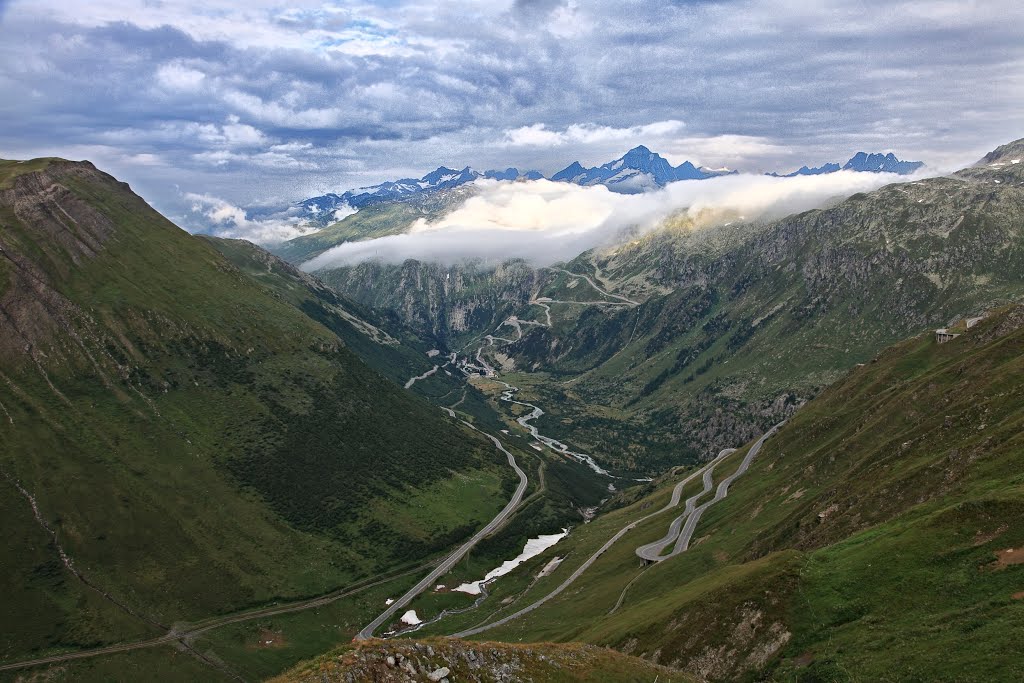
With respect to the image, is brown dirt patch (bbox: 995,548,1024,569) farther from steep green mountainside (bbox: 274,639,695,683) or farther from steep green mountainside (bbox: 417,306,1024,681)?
steep green mountainside (bbox: 274,639,695,683)

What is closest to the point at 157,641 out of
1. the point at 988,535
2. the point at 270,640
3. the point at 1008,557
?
the point at 270,640

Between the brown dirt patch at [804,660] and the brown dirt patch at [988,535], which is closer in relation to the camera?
the brown dirt patch at [804,660]

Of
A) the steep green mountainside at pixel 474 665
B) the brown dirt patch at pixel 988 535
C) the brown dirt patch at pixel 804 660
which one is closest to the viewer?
the steep green mountainside at pixel 474 665

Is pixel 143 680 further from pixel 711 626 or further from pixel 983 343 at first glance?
pixel 983 343

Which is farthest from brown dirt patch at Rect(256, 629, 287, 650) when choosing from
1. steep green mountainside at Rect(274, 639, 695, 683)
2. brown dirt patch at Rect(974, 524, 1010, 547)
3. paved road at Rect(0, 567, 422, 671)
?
brown dirt patch at Rect(974, 524, 1010, 547)

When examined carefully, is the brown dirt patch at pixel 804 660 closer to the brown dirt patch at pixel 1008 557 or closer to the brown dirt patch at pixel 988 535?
the brown dirt patch at pixel 1008 557

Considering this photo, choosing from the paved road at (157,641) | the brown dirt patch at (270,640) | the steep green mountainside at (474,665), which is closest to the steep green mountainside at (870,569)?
the steep green mountainside at (474,665)

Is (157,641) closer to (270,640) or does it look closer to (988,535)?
(270,640)
